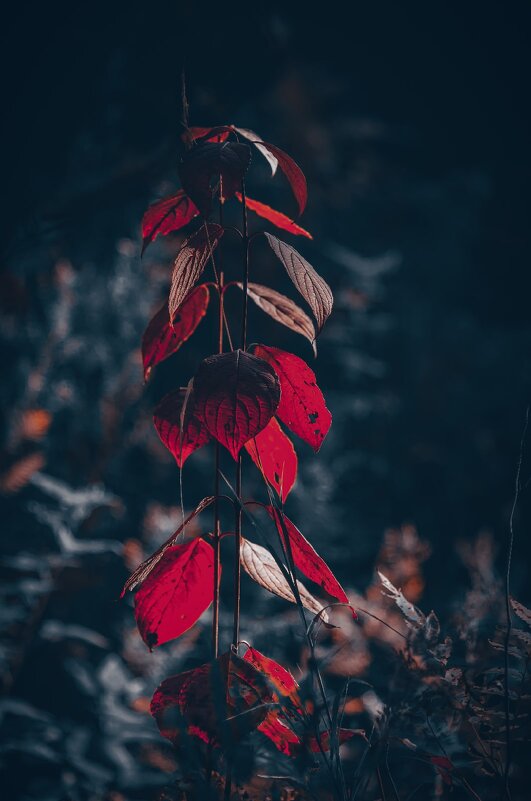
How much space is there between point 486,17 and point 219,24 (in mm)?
1095

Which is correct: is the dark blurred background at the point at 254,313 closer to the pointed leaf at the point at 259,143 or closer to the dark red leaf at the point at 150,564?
the dark red leaf at the point at 150,564

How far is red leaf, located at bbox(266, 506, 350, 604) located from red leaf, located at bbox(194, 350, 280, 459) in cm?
6

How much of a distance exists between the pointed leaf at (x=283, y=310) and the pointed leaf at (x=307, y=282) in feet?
0.15

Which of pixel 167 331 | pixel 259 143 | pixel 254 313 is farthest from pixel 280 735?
pixel 254 313

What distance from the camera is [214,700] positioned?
10.9 inches

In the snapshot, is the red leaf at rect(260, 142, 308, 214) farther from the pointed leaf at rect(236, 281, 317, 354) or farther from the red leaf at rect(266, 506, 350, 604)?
the red leaf at rect(266, 506, 350, 604)

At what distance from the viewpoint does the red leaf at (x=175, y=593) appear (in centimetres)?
36

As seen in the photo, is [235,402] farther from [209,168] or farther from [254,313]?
A: [254,313]

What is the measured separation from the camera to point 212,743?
303mm

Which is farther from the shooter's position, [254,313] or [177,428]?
[254,313]

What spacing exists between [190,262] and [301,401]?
4.6 inches

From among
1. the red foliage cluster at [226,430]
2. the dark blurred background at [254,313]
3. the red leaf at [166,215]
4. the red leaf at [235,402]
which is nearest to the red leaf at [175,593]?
the red foliage cluster at [226,430]

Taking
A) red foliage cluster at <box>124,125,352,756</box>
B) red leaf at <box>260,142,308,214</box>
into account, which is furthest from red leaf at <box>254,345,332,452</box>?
red leaf at <box>260,142,308,214</box>

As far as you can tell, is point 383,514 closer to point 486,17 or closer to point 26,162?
point 26,162
